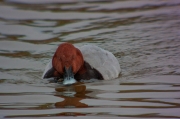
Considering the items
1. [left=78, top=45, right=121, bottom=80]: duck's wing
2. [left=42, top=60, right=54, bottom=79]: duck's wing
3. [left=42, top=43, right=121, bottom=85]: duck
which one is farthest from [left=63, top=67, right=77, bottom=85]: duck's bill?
[left=78, top=45, right=121, bottom=80]: duck's wing

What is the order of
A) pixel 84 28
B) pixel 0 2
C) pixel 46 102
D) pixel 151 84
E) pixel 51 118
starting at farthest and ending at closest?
pixel 0 2, pixel 84 28, pixel 151 84, pixel 46 102, pixel 51 118

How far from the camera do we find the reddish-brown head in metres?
11.9

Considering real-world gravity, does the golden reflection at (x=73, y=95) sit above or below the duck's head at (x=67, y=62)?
below

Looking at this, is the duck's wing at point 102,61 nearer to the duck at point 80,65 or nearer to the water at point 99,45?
the duck at point 80,65

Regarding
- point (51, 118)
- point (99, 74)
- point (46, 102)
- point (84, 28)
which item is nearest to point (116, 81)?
point (99, 74)

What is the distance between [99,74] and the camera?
1230cm

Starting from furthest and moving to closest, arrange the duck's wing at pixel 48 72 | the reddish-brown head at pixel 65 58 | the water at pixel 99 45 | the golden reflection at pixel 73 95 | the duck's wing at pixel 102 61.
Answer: the duck's wing at pixel 102 61 → the duck's wing at pixel 48 72 → the reddish-brown head at pixel 65 58 → the golden reflection at pixel 73 95 → the water at pixel 99 45

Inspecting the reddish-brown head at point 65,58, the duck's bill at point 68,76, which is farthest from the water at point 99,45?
the reddish-brown head at point 65,58

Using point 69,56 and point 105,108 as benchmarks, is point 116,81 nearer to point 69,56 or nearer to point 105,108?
point 69,56

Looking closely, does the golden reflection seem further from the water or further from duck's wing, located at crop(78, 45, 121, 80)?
duck's wing, located at crop(78, 45, 121, 80)

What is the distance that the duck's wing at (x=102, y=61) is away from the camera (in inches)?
490

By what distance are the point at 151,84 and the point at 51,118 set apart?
9.51 ft

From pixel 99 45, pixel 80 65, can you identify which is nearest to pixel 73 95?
pixel 80 65

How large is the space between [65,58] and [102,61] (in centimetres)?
104
